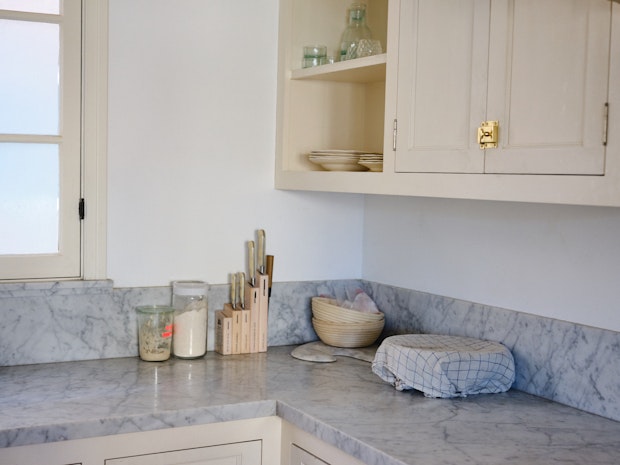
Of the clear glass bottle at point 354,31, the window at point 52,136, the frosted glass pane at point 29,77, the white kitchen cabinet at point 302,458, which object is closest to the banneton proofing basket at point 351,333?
the white kitchen cabinet at point 302,458

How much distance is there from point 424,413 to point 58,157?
1363mm

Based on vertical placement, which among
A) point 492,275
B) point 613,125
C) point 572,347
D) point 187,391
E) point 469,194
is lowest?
point 187,391

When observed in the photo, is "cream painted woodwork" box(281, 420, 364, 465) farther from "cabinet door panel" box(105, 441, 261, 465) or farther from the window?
the window

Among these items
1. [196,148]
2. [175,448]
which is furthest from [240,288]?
[175,448]

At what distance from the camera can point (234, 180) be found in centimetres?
289

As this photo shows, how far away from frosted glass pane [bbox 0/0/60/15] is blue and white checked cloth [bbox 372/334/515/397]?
57.2 inches

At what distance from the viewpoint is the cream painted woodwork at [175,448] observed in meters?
2.03

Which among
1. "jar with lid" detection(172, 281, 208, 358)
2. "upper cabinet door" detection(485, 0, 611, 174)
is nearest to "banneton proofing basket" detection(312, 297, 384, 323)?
"jar with lid" detection(172, 281, 208, 358)

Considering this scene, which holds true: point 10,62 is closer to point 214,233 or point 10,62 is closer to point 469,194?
point 214,233

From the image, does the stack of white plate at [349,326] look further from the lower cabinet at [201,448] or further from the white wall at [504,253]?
the lower cabinet at [201,448]

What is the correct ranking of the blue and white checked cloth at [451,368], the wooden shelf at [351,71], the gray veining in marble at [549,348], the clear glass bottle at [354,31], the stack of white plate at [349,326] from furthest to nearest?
1. the stack of white plate at [349,326]
2. the clear glass bottle at [354,31]
3. the wooden shelf at [351,71]
4. the blue and white checked cloth at [451,368]
5. the gray veining in marble at [549,348]

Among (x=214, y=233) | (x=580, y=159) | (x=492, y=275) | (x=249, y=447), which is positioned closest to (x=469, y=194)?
(x=580, y=159)

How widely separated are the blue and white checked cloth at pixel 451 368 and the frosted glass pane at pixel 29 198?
1.11m

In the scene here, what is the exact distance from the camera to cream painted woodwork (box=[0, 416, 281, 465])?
2.03 m
